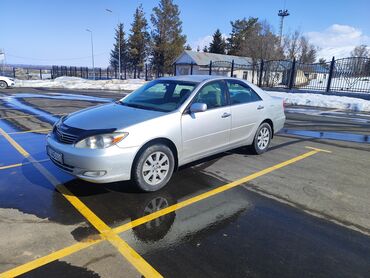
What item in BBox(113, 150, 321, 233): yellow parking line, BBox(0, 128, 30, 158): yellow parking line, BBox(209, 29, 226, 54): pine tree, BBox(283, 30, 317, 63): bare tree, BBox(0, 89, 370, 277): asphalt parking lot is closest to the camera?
BBox(0, 89, 370, 277): asphalt parking lot

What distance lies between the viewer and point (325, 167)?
18.8 ft

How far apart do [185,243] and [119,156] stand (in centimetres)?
139

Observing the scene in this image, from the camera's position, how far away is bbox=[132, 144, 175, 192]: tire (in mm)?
4184

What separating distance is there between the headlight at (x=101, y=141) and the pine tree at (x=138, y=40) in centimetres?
5543

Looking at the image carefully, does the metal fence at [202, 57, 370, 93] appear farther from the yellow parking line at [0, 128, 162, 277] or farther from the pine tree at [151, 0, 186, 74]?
the pine tree at [151, 0, 186, 74]

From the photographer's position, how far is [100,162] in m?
3.87

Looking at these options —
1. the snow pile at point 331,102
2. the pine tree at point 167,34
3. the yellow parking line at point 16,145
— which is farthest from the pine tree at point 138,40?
the yellow parking line at point 16,145

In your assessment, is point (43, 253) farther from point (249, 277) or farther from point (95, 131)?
point (249, 277)

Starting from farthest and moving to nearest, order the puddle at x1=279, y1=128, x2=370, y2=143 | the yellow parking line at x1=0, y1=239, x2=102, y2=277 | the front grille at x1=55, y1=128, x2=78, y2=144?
the puddle at x1=279, y1=128, x2=370, y2=143, the front grille at x1=55, y1=128, x2=78, y2=144, the yellow parking line at x1=0, y1=239, x2=102, y2=277

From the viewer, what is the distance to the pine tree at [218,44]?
6850 centimetres

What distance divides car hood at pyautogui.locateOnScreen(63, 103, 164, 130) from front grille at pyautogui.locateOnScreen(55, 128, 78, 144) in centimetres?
16

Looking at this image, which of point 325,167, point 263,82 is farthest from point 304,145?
point 263,82

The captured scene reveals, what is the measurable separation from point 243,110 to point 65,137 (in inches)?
122

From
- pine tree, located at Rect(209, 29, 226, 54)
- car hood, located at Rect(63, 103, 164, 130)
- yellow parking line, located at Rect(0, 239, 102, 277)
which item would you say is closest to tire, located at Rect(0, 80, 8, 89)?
car hood, located at Rect(63, 103, 164, 130)
